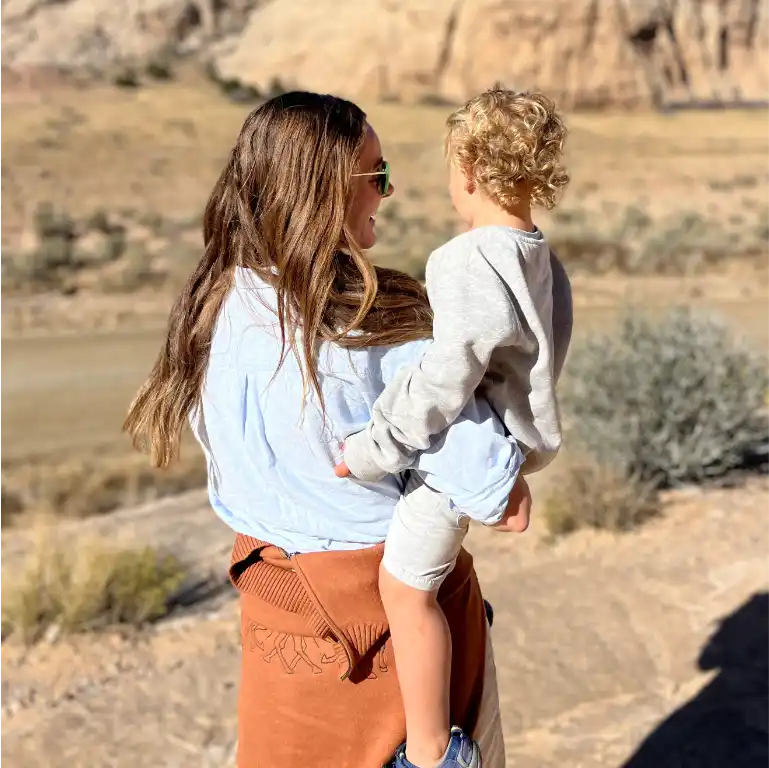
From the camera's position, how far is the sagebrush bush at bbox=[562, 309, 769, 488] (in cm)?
659

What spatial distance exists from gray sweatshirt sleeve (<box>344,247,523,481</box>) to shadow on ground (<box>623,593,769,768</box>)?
2454 mm

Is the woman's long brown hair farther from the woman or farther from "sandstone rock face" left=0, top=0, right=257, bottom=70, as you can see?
"sandstone rock face" left=0, top=0, right=257, bottom=70

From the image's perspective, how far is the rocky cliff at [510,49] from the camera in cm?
4978

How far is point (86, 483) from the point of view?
8.34 metres

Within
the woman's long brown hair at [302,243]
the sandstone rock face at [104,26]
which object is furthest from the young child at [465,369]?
the sandstone rock face at [104,26]

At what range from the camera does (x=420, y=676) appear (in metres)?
2.06

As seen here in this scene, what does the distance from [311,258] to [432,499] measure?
52 cm

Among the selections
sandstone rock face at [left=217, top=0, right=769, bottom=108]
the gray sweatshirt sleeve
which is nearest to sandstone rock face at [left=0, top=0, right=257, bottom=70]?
sandstone rock face at [left=217, top=0, right=769, bottom=108]

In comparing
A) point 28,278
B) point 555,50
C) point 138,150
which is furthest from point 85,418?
point 555,50

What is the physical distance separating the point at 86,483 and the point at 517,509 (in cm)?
685

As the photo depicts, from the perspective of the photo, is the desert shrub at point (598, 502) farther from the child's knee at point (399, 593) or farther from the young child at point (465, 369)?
the child's knee at point (399, 593)

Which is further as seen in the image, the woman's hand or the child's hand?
the woman's hand

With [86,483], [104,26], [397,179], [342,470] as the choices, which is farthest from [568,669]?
[104,26]

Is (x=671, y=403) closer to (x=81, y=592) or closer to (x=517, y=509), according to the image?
(x=81, y=592)
